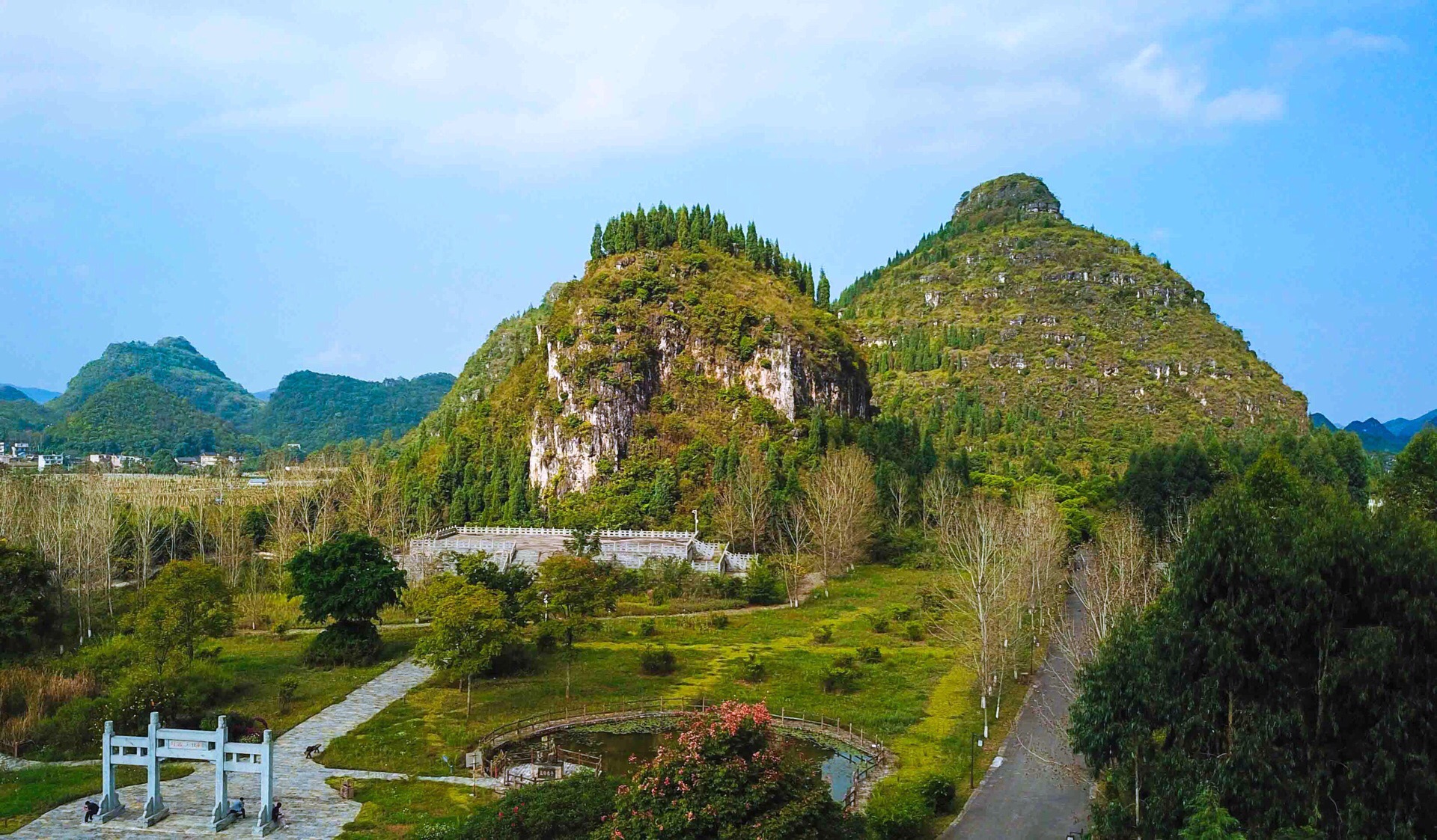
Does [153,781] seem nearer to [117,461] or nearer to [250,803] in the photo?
[250,803]

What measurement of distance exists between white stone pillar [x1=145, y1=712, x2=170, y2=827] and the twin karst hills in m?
53.7

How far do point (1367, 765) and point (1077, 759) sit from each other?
40.0 feet

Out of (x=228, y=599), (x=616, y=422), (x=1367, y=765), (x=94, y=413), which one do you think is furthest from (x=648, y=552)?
(x=94, y=413)

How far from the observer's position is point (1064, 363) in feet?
512

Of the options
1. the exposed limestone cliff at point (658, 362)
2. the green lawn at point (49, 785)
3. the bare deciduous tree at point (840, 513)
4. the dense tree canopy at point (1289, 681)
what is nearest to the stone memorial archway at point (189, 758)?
the green lawn at point (49, 785)

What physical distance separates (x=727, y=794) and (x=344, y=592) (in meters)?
28.8

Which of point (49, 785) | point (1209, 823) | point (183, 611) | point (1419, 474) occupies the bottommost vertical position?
point (49, 785)

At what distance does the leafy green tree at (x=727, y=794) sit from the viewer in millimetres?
16062

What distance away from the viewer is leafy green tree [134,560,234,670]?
108 feet

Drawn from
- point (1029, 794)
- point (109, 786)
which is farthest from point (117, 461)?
point (1029, 794)

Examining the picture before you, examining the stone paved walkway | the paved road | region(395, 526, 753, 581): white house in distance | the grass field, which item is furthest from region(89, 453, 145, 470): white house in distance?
the paved road

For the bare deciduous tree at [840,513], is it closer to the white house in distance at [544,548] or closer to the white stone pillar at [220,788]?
the white house in distance at [544,548]

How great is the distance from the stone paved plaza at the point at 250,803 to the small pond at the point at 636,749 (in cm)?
425

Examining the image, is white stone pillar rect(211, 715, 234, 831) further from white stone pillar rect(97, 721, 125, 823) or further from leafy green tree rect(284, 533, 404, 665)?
leafy green tree rect(284, 533, 404, 665)
